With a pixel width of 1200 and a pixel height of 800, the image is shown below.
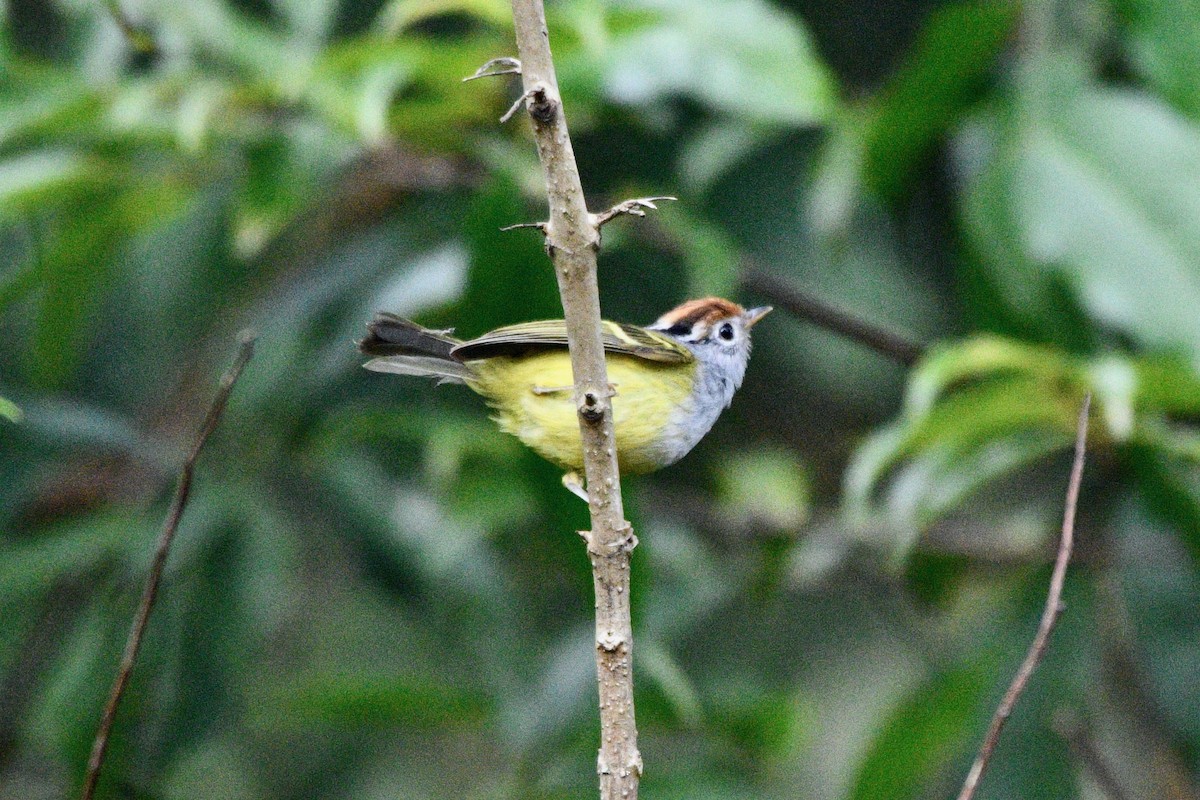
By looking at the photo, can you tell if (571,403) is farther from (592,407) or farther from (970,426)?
(970,426)

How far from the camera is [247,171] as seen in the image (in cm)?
360

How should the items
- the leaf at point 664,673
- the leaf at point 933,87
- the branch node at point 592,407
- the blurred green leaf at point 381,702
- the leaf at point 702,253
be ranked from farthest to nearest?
the blurred green leaf at point 381,702
the leaf at point 933,87
the leaf at point 702,253
the leaf at point 664,673
the branch node at point 592,407

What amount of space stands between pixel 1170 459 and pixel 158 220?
2817mm

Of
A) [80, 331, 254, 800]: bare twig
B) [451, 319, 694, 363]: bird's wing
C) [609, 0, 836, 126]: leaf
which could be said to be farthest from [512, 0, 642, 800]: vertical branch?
[609, 0, 836, 126]: leaf

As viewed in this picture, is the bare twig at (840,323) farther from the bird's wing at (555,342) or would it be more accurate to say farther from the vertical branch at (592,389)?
the vertical branch at (592,389)

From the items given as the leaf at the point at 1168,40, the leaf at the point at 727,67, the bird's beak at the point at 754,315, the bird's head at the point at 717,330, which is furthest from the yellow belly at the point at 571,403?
the leaf at the point at 1168,40

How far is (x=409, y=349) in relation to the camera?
2.62 m

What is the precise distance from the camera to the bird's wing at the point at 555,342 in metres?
2.47

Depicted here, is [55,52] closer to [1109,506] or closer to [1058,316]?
[1058,316]

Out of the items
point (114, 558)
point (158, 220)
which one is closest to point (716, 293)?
point (158, 220)

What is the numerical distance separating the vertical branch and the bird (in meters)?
0.59

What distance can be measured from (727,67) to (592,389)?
6.31 ft

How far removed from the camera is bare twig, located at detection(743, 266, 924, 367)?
383 cm

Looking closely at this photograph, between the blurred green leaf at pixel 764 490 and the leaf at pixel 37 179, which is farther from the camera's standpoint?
the blurred green leaf at pixel 764 490
